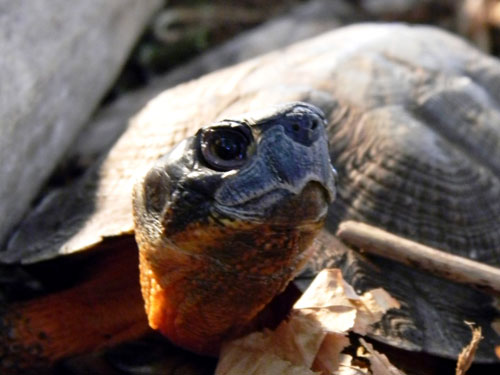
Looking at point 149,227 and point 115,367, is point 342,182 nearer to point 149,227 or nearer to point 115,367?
point 149,227

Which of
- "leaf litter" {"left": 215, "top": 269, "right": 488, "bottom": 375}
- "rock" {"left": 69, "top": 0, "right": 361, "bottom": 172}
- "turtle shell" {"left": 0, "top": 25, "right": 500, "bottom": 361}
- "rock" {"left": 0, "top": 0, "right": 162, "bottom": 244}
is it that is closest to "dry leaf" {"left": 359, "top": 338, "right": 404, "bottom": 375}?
"leaf litter" {"left": 215, "top": 269, "right": 488, "bottom": 375}

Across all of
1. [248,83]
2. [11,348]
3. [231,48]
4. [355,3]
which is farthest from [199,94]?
[355,3]

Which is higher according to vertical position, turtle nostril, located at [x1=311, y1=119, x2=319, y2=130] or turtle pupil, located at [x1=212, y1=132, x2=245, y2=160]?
turtle nostril, located at [x1=311, y1=119, x2=319, y2=130]

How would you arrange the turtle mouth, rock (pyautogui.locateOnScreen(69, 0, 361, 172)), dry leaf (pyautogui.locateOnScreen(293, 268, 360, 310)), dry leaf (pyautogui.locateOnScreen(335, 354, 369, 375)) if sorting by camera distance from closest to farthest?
the turtle mouth → dry leaf (pyautogui.locateOnScreen(335, 354, 369, 375)) → dry leaf (pyautogui.locateOnScreen(293, 268, 360, 310)) → rock (pyautogui.locateOnScreen(69, 0, 361, 172))


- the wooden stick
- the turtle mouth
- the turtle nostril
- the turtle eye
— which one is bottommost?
the wooden stick

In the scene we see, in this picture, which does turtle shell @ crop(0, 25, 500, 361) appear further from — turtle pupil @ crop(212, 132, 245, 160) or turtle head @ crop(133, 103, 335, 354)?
turtle pupil @ crop(212, 132, 245, 160)

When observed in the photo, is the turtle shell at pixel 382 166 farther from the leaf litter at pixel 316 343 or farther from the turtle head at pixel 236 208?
the turtle head at pixel 236 208

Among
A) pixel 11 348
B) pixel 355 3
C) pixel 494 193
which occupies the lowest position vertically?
pixel 11 348
